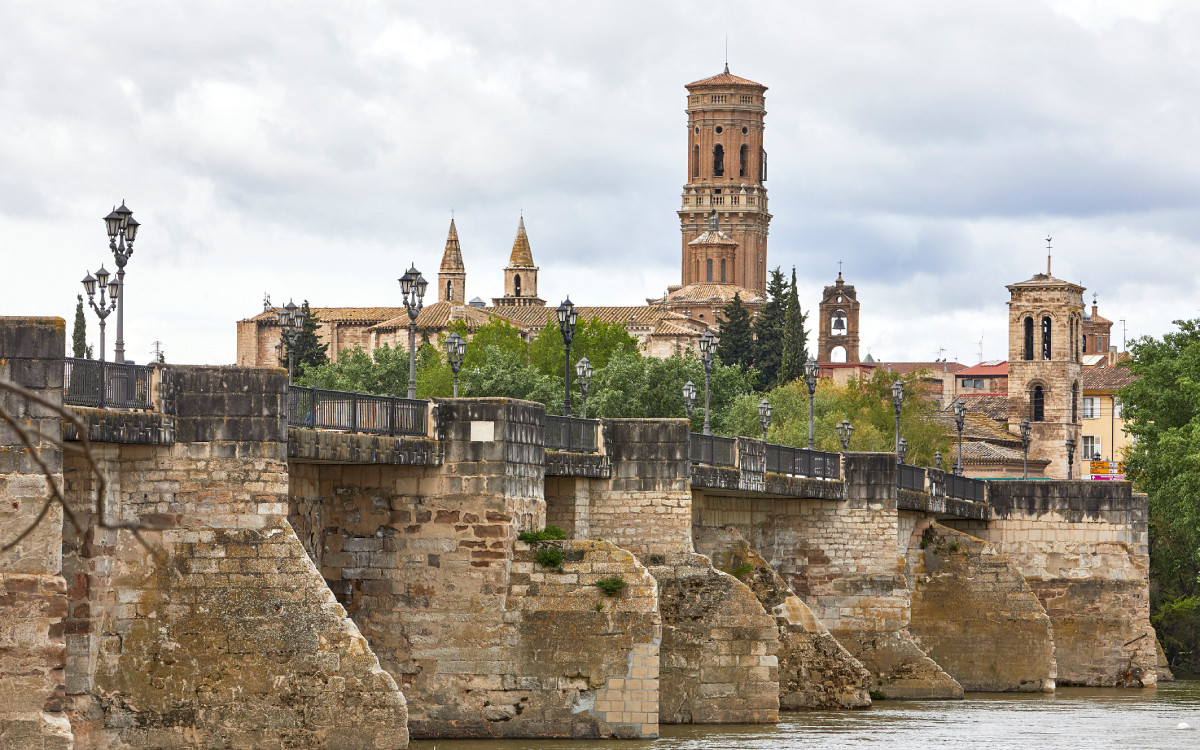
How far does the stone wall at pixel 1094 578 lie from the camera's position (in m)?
52.5

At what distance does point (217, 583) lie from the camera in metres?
22.4

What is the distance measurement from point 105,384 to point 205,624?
286 centimetres

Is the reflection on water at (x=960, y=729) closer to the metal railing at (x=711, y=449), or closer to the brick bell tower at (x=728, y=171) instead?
the metal railing at (x=711, y=449)

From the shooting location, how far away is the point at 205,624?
22297mm

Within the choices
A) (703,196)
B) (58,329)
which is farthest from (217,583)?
(703,196)

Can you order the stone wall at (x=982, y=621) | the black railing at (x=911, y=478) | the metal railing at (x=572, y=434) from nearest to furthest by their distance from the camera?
the metal railing at (x=572, y=434), the black railing at (x=911, y=478), the stone wall at (x=982, y=621)

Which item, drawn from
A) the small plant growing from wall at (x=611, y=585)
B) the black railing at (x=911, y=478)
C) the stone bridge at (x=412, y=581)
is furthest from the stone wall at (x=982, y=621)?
the small plant growing from wall at (x=611, y=585)

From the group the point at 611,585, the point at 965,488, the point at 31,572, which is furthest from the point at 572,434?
the point at 965,488

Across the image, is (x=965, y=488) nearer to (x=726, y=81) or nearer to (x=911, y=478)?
(x=911, y=478)

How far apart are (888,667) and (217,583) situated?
78.0 feet

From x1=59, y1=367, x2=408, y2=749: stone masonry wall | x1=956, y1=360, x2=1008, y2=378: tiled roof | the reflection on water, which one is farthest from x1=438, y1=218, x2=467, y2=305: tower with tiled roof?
x1=59, y1=367, x2=408, y2=749: stone masonry wall

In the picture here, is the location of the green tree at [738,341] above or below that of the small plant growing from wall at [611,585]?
above

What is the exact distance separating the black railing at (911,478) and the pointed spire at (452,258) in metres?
136

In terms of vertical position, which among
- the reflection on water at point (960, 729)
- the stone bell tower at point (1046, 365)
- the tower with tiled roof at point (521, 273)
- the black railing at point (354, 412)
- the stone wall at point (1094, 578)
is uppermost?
the tower with tiled roof at point (521, 273)
